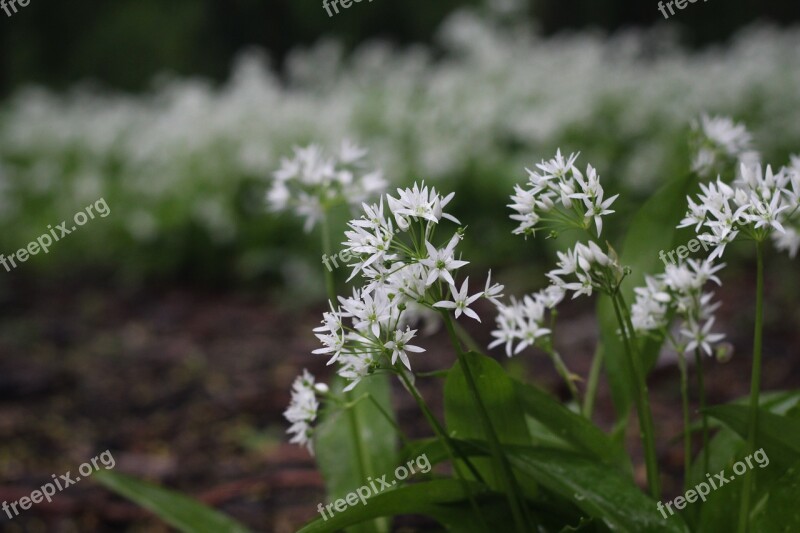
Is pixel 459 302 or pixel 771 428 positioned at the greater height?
pixel 459 302

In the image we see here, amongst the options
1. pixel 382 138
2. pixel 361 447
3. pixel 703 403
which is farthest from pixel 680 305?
pixel 382 138

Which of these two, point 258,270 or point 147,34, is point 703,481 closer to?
point 258,270

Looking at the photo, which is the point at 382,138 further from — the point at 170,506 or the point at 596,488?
the point at 596,488

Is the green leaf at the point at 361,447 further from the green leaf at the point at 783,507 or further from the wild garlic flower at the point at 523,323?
the green leaf at the point at 783,507

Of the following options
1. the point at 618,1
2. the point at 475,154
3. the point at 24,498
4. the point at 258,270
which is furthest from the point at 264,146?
the point at 618,1

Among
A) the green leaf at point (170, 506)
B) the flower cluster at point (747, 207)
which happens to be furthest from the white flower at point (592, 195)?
the green leaf at point (170, 506)

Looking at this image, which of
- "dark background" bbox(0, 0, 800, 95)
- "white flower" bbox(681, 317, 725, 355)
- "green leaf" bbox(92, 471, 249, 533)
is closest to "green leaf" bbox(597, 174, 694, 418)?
"white flower" bbox(681, 317, 725, 355)
